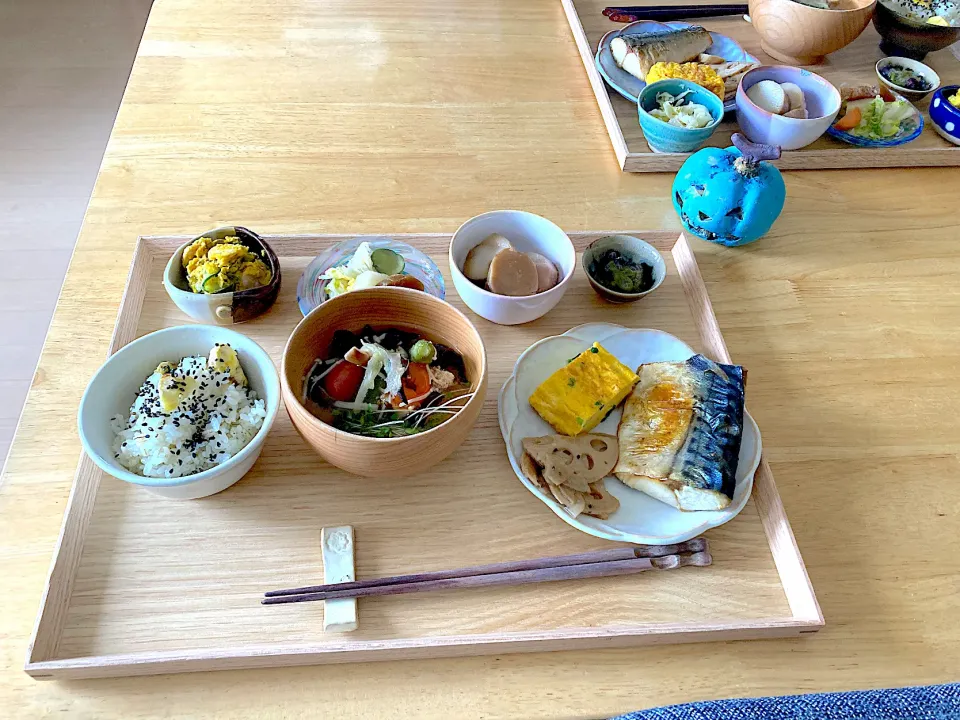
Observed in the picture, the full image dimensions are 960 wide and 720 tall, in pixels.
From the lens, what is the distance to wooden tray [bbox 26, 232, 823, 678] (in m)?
0.84

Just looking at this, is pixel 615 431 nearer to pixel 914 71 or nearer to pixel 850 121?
pixel 850 121

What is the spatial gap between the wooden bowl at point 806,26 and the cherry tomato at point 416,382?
1.36 meters

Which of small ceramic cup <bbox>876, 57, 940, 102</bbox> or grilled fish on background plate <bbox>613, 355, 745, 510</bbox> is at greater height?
small ceramic cup <bbox>876, 57, 940, 102</bbox>

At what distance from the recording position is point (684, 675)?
0.86 meters

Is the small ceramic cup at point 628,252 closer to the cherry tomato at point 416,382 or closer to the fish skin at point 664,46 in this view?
the cherry tomato at point 416,382

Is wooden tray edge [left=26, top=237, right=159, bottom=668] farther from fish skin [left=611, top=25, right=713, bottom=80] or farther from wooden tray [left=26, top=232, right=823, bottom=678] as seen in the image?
fish skin [left=611, top=25, right=713, bottom=80]

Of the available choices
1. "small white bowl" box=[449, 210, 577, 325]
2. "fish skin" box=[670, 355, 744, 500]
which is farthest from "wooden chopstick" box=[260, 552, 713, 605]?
"small white bowl" box=[449, 210, 577, 325]

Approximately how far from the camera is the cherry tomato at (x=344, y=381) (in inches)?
38.9

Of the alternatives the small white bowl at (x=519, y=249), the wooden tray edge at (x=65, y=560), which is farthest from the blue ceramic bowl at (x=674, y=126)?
the wooden tray edge at (x=65, y=560)

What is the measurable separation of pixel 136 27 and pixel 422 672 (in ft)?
11.9

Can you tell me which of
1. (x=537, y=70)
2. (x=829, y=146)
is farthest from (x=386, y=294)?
(x=829, y=146)

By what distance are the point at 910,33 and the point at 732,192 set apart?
0.97 m

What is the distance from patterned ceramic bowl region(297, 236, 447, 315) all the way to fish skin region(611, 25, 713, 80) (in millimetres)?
824

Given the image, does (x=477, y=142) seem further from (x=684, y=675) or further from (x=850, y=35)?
(x=684, y=675)
